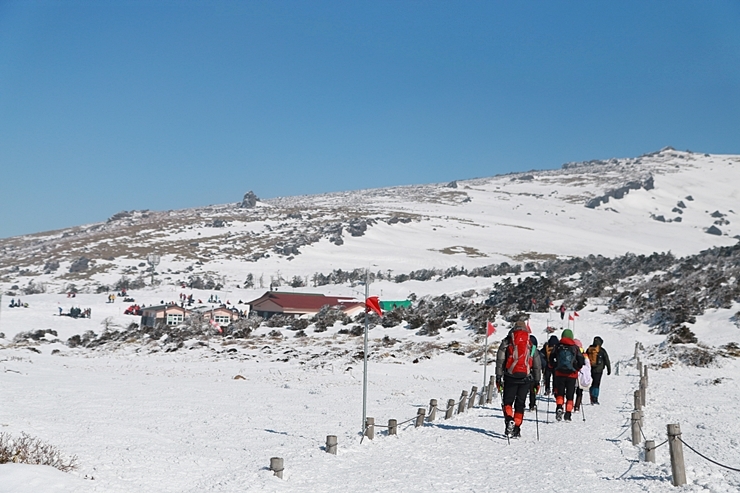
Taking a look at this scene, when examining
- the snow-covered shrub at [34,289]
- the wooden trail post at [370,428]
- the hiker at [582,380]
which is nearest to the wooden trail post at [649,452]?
the wooden trail post at [370,428]

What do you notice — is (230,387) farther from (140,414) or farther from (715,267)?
(715,267)

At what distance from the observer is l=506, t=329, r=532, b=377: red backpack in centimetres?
1004

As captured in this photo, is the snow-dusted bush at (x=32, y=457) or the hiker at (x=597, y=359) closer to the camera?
the snow-dusted bush at (x=32, y=457)

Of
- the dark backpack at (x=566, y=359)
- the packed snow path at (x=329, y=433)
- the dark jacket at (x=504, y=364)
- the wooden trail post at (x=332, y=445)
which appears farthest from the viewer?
the dark backpack at (x=566, y=359)

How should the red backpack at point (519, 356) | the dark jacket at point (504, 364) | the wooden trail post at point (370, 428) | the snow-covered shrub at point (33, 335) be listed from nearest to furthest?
the red backpack at point (519, 356), the dark jacket at point (504, 364), the wooden trail post at point (370, 428), the snow-covered shrub at point (33, 335)

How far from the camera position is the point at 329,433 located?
1247 centimetres

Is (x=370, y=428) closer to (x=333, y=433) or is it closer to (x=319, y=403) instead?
(x=333, y=433)

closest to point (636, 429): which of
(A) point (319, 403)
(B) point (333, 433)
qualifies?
(B) point (333, 433)

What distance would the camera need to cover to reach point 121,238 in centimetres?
12775

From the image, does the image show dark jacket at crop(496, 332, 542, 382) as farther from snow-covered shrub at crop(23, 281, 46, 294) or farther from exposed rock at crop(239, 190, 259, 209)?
exposed rock at crop(239, 190, 259, 209)

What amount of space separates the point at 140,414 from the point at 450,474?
30.8ft

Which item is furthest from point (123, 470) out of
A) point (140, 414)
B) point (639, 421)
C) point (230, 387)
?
point (230, 387)

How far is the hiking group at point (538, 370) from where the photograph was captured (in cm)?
1011

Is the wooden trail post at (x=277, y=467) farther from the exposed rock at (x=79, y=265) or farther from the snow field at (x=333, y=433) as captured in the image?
the exposed rock at (x=79, y=265)
